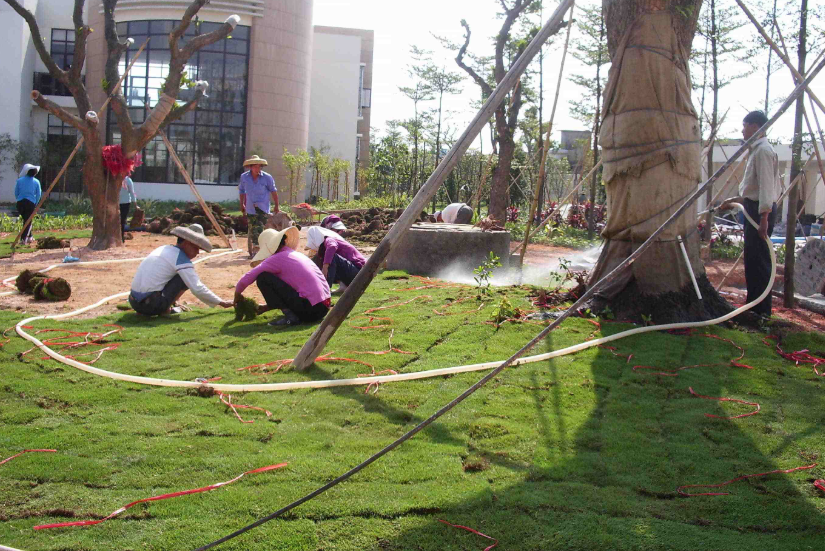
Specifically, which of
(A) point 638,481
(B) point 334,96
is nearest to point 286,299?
(A) point 638,481

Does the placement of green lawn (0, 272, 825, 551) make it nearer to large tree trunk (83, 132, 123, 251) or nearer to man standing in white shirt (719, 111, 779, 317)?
man standing in white shirt (719, 111, 779, 317)

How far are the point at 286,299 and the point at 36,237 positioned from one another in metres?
9.74

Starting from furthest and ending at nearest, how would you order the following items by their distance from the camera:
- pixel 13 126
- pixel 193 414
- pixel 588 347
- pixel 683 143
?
pixel 13 126 → pixel 683 143 → pixel 588 347 → pixel 193 414

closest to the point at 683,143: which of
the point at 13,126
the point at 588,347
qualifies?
the point at 588,347

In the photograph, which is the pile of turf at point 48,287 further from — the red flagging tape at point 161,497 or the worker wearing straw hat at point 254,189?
the red flagging tape at point 161,497

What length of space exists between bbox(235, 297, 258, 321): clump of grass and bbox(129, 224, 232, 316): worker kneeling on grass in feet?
0.61

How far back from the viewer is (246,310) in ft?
22.4

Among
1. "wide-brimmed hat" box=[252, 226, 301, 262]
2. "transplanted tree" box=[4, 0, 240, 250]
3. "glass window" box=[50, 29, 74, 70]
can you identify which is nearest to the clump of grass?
"wide-brimmed hat" box=[252, 226, 301, 262]

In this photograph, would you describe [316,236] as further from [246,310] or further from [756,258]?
[756,258]

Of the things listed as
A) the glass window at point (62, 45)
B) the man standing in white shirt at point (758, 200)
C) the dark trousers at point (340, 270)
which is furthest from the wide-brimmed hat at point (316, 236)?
the glass window at point (62, 45)

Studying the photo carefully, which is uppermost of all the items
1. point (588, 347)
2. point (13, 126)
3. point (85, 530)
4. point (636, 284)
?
point (13, 126)

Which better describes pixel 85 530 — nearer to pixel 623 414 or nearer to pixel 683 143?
pixel 623 414

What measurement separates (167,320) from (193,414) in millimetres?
2841

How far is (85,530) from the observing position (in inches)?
114
